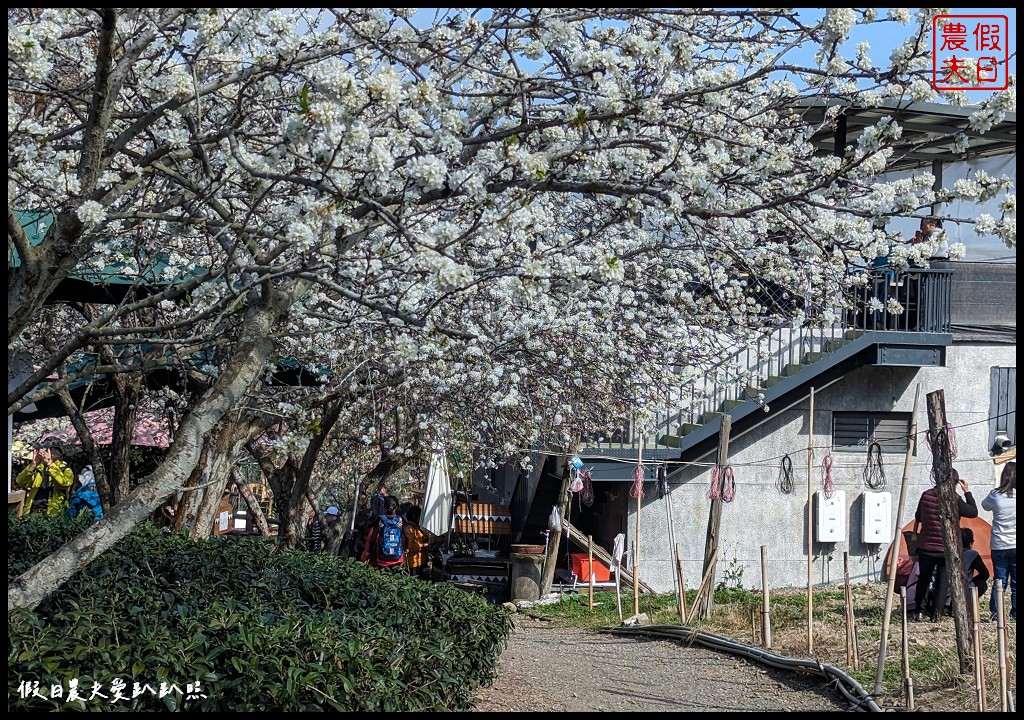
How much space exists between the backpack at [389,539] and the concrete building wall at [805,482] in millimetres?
4251

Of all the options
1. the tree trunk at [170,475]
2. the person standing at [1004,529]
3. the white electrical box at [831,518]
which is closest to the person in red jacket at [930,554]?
the person standing at [1004,529]

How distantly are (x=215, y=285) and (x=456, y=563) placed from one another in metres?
9.36

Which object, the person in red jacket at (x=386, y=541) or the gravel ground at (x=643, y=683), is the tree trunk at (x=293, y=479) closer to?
the person in red jacket at (x=386, y=541)

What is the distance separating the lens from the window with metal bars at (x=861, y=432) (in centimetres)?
1638

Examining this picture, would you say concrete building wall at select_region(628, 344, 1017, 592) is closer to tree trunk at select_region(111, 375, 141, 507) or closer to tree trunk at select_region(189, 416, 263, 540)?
tree trunk at select_region(189, 416, 263, 540)

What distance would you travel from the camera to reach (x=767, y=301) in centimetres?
1426

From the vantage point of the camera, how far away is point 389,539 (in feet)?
44.4

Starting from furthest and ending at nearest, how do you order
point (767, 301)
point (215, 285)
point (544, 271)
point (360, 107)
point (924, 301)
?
point (924, 301) → point (767, 301) → point (215, 285) → point (544, 271) → point (360, 107)

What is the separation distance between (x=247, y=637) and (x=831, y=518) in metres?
Result: 12.3

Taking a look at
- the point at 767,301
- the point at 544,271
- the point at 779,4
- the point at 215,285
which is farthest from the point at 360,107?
the point at 767,301

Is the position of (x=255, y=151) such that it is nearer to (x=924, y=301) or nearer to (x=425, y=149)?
(x=425, y=149)

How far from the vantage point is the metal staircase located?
15219 mm

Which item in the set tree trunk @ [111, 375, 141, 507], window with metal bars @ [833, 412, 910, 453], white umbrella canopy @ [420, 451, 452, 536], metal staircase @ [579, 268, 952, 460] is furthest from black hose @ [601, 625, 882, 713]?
tree trunk @ [111, 375, 141, 507]

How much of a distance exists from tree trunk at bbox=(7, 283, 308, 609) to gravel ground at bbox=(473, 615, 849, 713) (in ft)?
8.61
